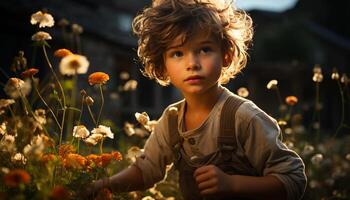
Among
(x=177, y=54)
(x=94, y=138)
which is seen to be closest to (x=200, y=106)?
(x=177, y=54)

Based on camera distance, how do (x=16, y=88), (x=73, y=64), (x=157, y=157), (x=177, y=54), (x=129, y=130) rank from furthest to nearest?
(x=129, y=130)
(x=157, y=157)
(x=177, y=54)
(x=16, y=88)
(x=73, y=64)

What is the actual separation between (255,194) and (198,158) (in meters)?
0.38

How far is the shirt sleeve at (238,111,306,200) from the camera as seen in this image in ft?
8.14

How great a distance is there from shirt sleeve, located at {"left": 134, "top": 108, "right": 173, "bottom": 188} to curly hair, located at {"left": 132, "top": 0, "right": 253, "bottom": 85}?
1.00 ft

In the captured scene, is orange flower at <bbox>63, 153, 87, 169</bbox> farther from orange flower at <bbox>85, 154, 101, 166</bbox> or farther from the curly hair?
the curly hair

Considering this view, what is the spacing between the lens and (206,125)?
2.71 meters

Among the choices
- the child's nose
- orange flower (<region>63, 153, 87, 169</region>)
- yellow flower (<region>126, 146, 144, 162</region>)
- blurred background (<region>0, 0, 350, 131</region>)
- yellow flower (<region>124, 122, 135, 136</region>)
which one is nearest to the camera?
orange flower (<region>63, 153, 87, 169</region>)

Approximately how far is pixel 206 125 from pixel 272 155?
0.37 m

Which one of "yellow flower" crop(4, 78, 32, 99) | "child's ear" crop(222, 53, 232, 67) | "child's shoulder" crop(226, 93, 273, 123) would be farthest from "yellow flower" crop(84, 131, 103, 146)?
"child's ear" crop(222, 53, 232, 67)

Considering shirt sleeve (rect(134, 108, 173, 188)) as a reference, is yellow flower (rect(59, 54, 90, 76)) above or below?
above

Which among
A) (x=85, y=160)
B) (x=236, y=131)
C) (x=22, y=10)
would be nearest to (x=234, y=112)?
(x=236, y=131)

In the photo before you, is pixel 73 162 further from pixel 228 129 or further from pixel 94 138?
pixel 228 129

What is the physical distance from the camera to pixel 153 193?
333 centimetres

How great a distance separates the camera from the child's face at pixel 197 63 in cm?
260
